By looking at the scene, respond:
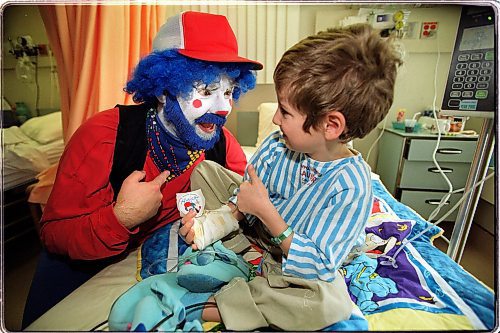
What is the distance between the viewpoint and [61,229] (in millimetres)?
611

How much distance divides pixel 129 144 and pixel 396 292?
658mm

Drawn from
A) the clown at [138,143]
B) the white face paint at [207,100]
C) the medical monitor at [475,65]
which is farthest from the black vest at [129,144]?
the medical monitor at [475,65]

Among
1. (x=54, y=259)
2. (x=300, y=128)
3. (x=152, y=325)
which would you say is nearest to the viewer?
(x=152, y=325)

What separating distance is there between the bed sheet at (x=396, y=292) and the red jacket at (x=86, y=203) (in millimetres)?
84

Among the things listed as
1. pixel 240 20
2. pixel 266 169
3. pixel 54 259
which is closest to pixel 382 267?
pixel 266 169

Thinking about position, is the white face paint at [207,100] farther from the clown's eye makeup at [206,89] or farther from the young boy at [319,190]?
the young boy at [319,190]

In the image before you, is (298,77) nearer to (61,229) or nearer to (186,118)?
(186,118)

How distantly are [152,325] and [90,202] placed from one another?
1.00 feet

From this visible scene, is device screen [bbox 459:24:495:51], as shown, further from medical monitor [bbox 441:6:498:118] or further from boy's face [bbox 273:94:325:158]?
boy's face [bbox 273:94:325:158]

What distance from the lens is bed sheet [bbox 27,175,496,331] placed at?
0.51 m

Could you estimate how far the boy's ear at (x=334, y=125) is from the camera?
1.74 feet

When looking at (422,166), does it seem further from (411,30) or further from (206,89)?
(206,89)

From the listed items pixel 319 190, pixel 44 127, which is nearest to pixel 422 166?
pixel 319 190

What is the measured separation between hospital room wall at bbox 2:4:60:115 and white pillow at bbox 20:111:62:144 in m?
0.02
